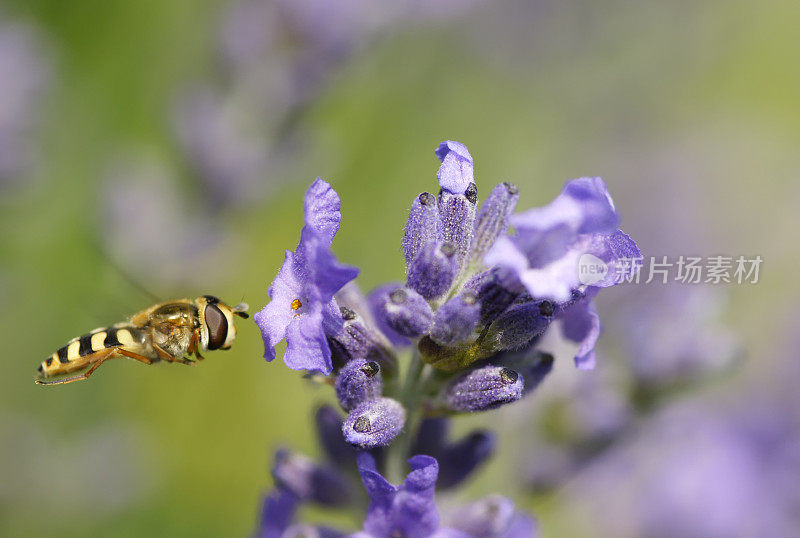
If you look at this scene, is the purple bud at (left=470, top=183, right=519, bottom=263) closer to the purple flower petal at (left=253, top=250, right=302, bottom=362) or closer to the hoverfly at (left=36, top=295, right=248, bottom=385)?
the purple flower petal at (left=253, top=250, right=302, bottom=362)

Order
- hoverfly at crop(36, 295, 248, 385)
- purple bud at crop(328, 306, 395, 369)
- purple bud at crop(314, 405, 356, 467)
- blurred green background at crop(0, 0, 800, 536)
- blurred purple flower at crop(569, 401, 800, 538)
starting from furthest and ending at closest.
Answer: blurred green background at crop(0, 0, 800, 536) < blurred purple flower at crop(569, 401, 800, 538) < hoverfly at crop(36, 295, 248, 385) < purple bud at crop(314, 405, 356, 467) < purple bud at crop(328, 306, 395, 369)

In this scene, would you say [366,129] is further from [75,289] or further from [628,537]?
[628,537]

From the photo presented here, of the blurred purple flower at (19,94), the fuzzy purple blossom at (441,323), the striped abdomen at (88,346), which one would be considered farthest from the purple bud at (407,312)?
the blurred purple flower at (19,94)

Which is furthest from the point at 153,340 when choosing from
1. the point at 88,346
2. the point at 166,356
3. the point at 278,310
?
the point at 278,310

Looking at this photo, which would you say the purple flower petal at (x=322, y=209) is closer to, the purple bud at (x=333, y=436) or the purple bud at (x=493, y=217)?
the purple bud at (x=493, y=217)

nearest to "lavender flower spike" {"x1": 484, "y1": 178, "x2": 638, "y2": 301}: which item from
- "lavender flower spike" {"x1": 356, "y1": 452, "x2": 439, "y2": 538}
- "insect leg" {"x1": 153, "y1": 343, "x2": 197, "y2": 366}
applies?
"lavender flower spike" {"x1": 356, "y1": 452, "x2": 439, "y2": 538}

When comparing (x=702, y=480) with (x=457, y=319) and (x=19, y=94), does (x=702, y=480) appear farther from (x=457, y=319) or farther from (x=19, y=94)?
(x=19, y=94)

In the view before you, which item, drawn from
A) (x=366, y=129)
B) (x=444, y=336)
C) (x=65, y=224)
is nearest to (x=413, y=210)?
(x=444, y=336)
